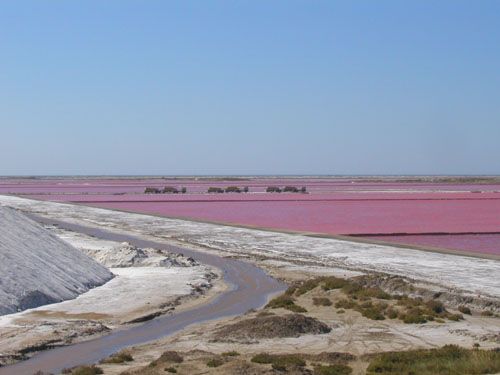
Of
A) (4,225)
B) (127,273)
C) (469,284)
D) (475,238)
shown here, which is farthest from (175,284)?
(475,238)

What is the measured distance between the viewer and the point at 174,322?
47.3ft

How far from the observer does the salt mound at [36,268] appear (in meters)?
15.7

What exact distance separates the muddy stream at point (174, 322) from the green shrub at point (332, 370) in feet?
12.7

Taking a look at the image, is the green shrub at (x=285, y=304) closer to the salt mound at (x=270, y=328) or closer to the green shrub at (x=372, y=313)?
the green shrub at (x=372, y=313)

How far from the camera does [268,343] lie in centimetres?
1212

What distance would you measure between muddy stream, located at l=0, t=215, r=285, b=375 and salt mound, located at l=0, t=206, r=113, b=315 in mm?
3234

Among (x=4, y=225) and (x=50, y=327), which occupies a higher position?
(x=4, y=225)

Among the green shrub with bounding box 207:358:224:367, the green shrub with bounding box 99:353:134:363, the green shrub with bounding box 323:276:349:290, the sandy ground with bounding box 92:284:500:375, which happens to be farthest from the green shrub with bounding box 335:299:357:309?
the green shrub with bounding box 99:353:134:363

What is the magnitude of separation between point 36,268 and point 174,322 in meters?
4.93

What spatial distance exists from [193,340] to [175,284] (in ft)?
22.0

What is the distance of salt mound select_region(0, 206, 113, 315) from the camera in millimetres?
15664

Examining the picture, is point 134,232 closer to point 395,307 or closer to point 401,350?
point 395,307

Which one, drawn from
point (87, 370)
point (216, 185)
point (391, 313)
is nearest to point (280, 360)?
point (87, 370)

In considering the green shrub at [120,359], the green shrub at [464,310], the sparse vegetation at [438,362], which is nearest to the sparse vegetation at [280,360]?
the sparse vegetation at [438,362]
